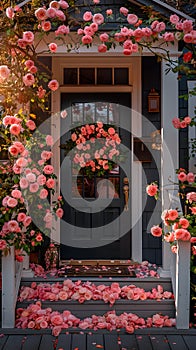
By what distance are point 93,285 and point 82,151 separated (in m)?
1.72

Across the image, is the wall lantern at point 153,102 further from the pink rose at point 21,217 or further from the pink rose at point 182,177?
the pink rose at point 21,217

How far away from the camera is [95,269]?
516 centimetres

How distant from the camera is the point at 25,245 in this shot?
13.7ft

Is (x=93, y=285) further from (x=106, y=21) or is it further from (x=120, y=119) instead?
(x=106, y=21)

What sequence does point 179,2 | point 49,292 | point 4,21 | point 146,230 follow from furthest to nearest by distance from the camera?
point 146,230
point 179,2
point 49,292
point 4,21

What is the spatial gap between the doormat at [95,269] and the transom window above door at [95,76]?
2.19 m

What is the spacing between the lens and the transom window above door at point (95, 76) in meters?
5.49

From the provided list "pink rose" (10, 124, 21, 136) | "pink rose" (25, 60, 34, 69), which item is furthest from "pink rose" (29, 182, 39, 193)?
"pink rose" (25, 60, 34, 69)

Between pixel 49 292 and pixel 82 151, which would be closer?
pixel 49 292

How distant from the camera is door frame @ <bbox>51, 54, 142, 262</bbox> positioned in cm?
543

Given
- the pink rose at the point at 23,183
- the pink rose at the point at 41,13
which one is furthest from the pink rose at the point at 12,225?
the pink rose at the point at 41,13

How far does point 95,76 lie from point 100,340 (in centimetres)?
309

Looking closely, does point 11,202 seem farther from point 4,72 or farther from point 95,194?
point 95,194

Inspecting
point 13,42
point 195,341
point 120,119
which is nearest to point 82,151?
point 120,119
